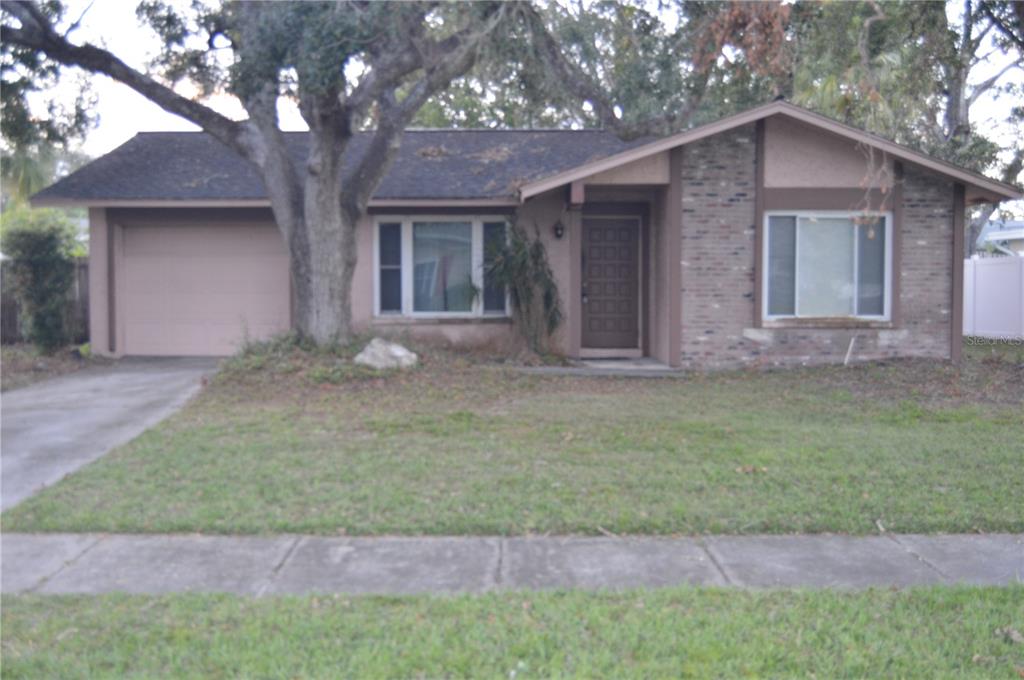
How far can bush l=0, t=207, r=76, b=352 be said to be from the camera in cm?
1686

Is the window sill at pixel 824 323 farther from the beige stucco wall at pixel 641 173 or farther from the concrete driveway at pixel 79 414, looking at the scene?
the concrete driveway at pixel 79 414

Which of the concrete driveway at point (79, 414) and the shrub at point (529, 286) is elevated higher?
the shrub at point (529, 286)

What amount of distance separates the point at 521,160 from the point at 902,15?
655 centimetres

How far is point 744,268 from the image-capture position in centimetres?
1545

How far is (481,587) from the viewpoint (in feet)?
20.6

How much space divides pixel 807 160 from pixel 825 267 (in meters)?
1.60

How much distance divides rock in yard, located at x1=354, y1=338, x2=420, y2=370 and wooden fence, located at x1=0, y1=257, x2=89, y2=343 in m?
6.85

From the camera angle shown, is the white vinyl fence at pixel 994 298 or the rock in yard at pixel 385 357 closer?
the rock in yard at pixel 385 357

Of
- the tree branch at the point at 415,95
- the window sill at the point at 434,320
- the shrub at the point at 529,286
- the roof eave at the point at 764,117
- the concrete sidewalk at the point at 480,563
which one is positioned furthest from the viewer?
the window sill at the point at 434,320

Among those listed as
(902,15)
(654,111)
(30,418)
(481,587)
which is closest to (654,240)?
(654,111)

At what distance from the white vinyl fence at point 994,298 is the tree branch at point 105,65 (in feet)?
37.4

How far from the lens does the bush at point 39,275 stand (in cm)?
1686

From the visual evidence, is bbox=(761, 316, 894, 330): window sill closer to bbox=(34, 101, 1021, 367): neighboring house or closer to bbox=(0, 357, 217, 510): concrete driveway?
bbox=(34, 101, 1021, 367): neighboring house

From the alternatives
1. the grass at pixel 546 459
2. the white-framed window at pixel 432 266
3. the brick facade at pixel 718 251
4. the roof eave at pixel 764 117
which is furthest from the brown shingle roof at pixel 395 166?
the grass at pixel 546 459
